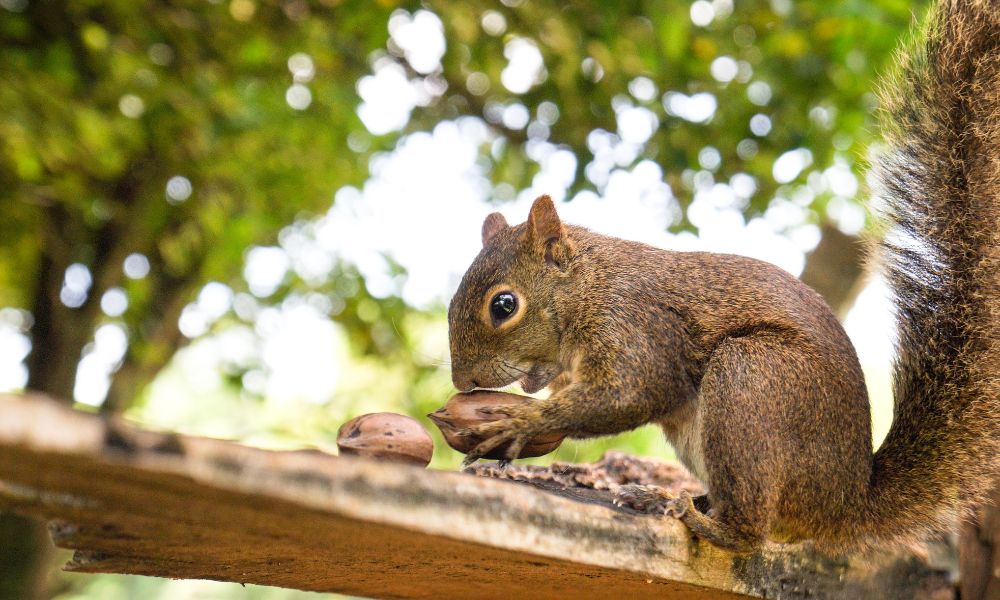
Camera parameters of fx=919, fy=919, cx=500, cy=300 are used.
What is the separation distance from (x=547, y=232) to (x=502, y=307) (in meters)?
0.19

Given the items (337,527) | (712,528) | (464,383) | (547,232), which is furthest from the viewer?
(547,232)

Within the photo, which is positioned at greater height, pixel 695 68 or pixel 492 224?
pixel 695 68

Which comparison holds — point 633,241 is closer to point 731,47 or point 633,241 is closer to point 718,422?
point 718,422

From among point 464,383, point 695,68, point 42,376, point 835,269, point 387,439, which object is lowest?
point 387,439

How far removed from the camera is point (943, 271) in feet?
4.96

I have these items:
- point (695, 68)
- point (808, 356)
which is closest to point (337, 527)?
point (808, 356)

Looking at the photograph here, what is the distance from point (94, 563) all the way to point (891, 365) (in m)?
1.30

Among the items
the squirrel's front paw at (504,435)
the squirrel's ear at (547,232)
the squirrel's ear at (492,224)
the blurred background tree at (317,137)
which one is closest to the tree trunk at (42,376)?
the blurred background tree at (317,137)

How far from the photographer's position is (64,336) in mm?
4340

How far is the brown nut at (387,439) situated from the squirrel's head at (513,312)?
1.53 ft

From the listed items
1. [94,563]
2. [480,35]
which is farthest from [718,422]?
[480,35]

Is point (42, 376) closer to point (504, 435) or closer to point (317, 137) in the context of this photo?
point (317, 137)

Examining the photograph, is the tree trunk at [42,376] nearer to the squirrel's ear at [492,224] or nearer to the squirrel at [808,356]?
the squirrel's ear at [492,224]

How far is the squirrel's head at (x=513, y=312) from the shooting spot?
1.65 m
